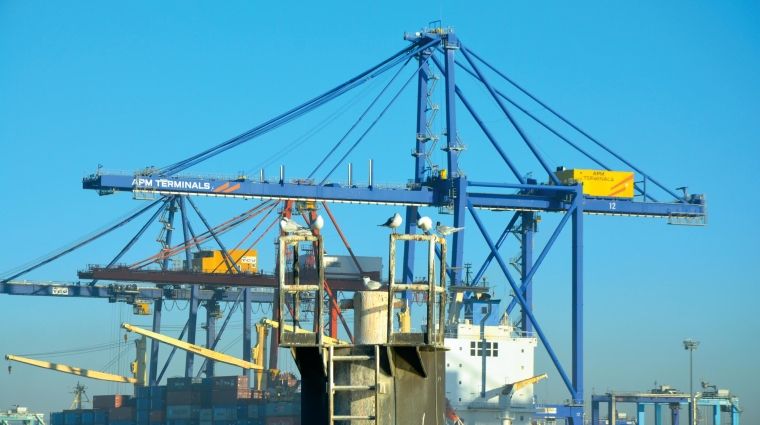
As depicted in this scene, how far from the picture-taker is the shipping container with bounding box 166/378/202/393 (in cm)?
6938

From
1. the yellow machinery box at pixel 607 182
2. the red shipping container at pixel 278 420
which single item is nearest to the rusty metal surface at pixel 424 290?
the yellow machinery box at pixel 607 182

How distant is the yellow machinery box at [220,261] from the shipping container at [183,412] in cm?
1168

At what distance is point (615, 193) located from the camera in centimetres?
5875

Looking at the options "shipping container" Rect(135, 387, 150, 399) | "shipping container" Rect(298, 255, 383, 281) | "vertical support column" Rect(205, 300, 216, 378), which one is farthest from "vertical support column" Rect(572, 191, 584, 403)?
"vertical support column" Rect(205, 300, 216, 378)

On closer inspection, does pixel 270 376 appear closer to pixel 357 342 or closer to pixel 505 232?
pixel 505 232

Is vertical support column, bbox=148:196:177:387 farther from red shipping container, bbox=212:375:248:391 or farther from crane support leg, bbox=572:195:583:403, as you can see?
crane support leg, bbox=572:195:583:403

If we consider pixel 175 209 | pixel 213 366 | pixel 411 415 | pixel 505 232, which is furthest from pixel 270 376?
pixel 411 415

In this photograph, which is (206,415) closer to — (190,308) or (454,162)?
(190,308)

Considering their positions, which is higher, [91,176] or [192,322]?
[91,176]

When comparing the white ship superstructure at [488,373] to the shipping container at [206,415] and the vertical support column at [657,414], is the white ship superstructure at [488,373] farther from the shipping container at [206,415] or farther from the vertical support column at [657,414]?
the vertical support column at [657,414]

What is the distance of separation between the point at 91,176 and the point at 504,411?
21778mm

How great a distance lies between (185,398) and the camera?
6856 cm

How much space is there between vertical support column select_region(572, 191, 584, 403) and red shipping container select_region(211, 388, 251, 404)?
21.0 meters

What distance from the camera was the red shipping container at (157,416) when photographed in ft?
228
